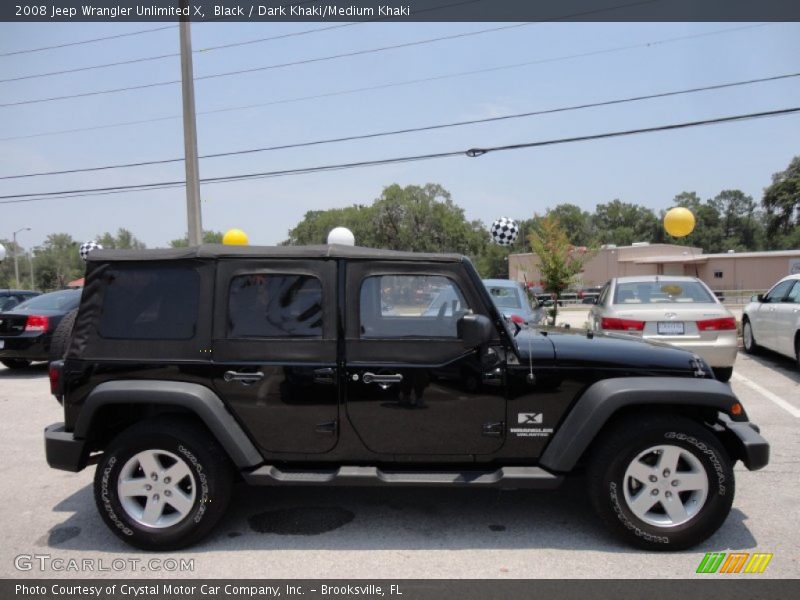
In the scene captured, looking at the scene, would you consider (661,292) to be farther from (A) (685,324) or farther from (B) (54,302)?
(B) (54,302)

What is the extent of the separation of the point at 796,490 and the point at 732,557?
140 cm

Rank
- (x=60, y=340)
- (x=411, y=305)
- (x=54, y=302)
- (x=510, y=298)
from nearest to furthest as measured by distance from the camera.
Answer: (x=411, y=305)
(x=60, y=340)
(x=510, y=298)
(x=54, y=302)

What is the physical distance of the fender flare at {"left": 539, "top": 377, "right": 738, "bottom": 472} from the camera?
3330mm

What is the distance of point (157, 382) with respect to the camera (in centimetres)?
350

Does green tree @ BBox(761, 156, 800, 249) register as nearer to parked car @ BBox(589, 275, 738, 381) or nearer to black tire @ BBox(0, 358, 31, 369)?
parked car @ BBox(589, 275, 738, 381)

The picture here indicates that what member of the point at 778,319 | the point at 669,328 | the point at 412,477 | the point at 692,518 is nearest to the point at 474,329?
the point at 412,477

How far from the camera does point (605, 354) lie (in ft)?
11.7

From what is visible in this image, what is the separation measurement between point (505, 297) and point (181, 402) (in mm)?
7411

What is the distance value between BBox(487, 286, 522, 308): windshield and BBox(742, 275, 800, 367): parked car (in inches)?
151

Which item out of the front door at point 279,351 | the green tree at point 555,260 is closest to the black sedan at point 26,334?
the front door at point 279,351

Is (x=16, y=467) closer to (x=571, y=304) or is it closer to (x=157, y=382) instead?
(x=157, y=382)

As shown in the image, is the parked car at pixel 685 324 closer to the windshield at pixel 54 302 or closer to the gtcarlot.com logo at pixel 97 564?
the gtcarlot.com logo at pixel 97 564

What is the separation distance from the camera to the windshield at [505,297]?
9.88 metres

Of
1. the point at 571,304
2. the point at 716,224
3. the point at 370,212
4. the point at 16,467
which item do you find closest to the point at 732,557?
the point at 16,467
